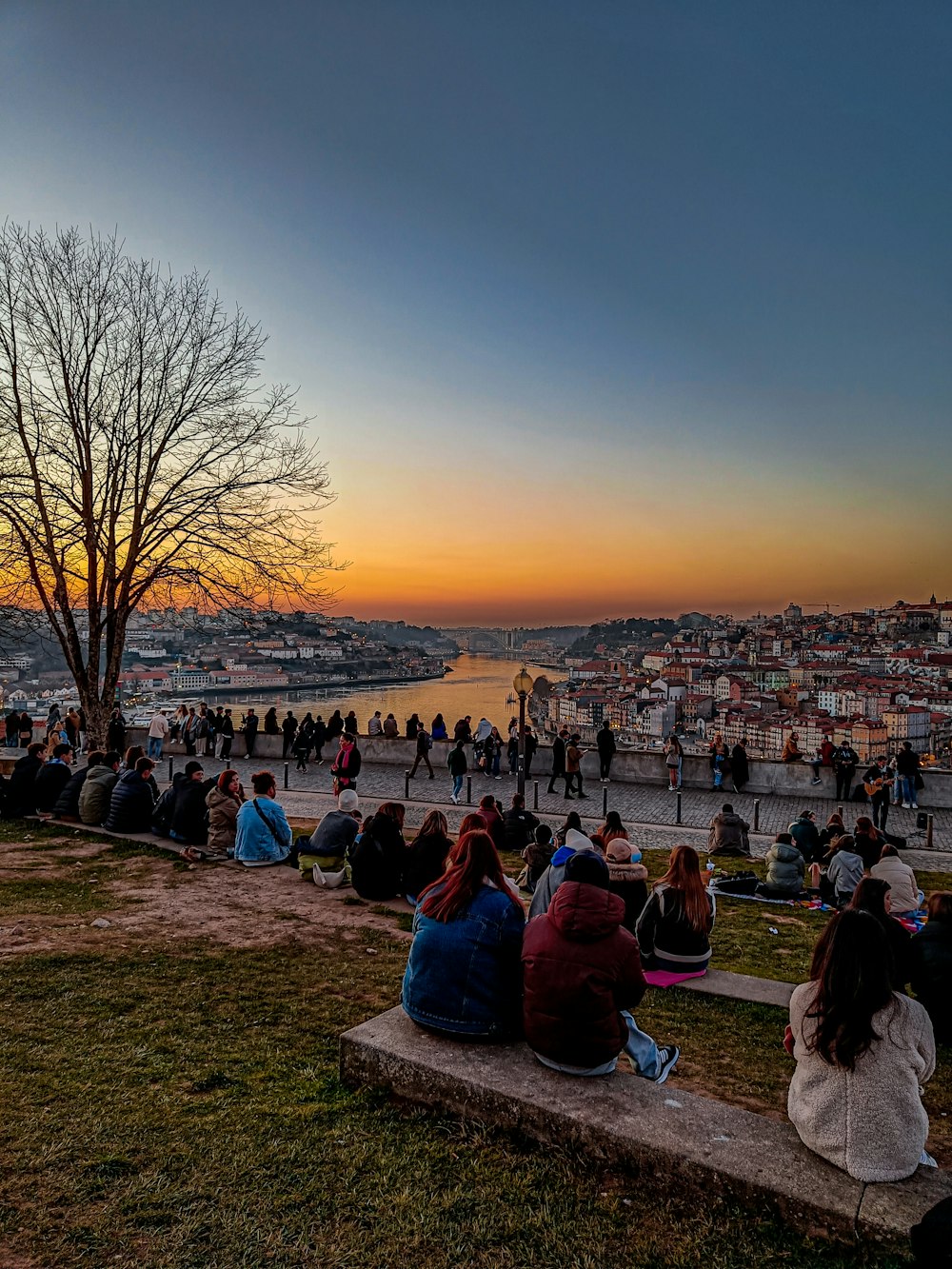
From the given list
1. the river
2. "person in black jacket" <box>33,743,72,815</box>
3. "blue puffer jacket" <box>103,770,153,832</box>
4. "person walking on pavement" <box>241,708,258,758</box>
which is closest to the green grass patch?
"blue puffer jacket" <box>103,770,153,832</box>

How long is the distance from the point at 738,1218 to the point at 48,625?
17456 millimetres

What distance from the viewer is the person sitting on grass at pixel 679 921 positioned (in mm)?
5352

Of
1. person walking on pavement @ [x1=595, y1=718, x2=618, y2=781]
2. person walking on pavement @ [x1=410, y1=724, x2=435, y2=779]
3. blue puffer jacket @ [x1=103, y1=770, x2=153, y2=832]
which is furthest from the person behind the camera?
person walking on pavement @ [x1=410, y1=724, x2=435, y2=779]

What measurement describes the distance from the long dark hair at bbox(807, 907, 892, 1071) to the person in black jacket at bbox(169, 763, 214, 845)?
Result: 26.6 feet

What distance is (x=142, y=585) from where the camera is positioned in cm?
1576

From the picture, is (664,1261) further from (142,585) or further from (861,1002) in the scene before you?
(142,585)

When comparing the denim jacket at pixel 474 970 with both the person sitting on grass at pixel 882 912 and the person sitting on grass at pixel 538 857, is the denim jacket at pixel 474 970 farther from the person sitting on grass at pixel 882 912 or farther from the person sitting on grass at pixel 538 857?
the person sitting on grass at pixel 538 857

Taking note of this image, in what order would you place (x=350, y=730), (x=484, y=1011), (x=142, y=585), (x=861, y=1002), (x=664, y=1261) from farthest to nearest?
1. (x=350, y=730)
2. (x=142, y=585)
3. (x=484, y=1011)
4. (x=861, y=1002)
5. (x=664, y=1261)

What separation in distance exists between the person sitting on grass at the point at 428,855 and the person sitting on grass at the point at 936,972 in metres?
3.52

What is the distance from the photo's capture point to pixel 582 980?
10.9 ft

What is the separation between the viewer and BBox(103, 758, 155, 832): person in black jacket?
33.8 ft

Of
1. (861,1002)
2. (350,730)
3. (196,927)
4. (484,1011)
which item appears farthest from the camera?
(350,730)

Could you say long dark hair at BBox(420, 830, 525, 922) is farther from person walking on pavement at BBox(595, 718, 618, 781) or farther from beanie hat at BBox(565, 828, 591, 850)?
person walking on pavement at BBox(595, 718, 618, 781)

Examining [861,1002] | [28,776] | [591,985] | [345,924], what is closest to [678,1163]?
[591,985]
